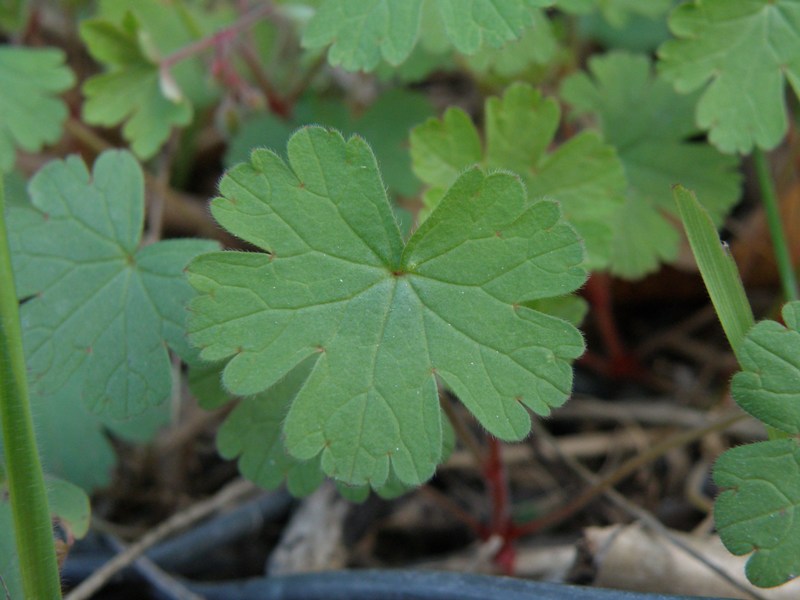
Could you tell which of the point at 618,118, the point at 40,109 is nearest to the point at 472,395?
the point at 618,118

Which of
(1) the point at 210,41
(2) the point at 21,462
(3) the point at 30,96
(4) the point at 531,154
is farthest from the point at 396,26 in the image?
(3) the point at 30,96

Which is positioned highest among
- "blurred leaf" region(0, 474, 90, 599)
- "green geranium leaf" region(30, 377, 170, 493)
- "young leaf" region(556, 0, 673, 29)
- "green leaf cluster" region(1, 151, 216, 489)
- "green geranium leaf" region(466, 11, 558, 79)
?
"green leaf cluster" region(1, 151, 216, 489)

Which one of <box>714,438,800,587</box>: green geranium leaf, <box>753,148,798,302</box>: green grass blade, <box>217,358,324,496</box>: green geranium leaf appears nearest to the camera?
<box>714,438,800,587</box>: green geranium leaf

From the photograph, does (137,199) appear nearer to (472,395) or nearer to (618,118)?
(472,395)

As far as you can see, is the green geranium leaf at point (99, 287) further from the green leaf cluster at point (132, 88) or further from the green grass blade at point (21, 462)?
the green leaf cluster at point (132, 88)

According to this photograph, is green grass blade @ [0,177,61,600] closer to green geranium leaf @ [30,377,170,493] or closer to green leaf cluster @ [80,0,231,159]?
green geranium leaf @ [30,377,170,493]

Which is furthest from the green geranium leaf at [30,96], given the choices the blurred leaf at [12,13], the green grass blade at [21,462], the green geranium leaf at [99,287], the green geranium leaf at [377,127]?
the green grass blade at [21,462]

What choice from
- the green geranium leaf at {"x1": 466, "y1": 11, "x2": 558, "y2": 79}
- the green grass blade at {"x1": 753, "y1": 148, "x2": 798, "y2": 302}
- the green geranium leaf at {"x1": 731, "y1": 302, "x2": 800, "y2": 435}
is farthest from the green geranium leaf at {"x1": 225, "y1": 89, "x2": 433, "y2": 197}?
the green geranium leaf at {"x1": 731, "y1": 302, "x2": 800, "y2": 435}
